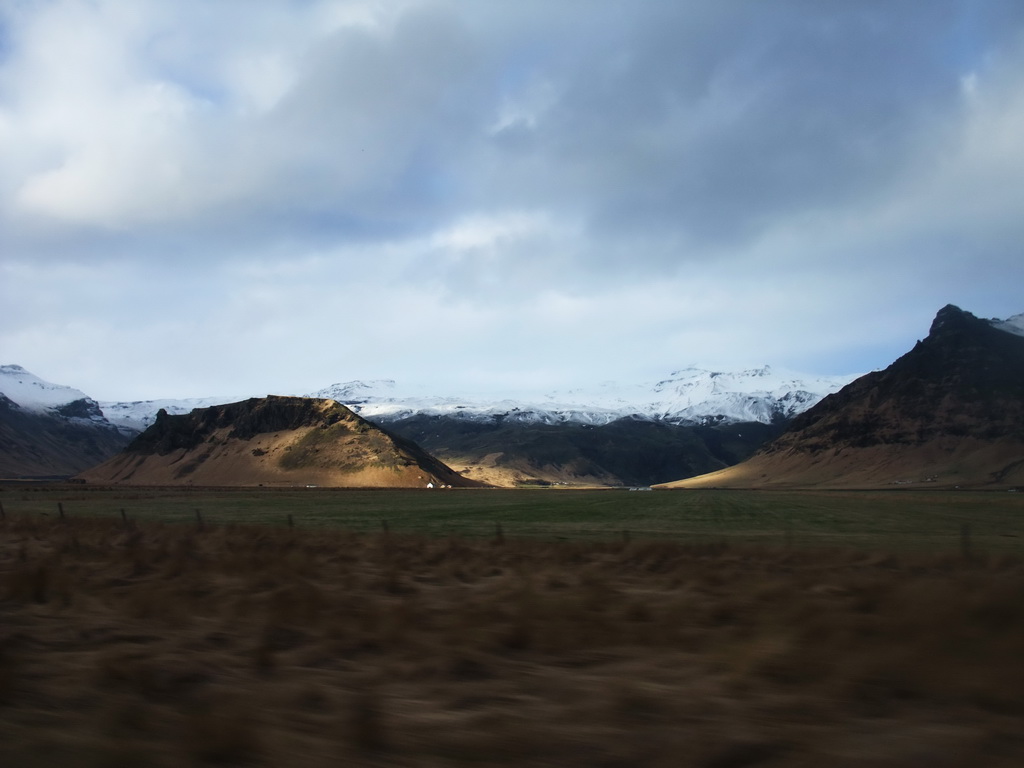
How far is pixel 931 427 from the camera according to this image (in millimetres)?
166375

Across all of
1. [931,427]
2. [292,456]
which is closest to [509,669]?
[292,456]

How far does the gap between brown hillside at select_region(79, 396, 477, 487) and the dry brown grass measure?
14736 cm

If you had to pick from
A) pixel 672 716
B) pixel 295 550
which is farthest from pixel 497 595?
pixel 295 550

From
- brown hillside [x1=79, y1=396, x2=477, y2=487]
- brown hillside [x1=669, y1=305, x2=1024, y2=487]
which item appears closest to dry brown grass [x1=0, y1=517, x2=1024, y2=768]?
brown hillside [x1=669, y1=305, x2=1024, y2=487]

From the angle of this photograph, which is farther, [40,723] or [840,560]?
[840,560]

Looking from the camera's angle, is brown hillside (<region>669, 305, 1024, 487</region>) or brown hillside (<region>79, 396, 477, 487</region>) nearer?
brown hillside (<region>669, 305, 1024, 487</region>)

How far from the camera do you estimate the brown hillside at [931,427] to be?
148 m

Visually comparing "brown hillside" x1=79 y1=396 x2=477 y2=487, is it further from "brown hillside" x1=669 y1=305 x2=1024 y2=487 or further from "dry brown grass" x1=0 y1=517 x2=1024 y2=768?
"dry brown grass" x1=0 y1=517 x2=1024 y2=768

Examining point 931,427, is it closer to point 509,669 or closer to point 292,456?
point 292,456

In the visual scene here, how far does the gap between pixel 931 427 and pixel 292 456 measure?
14962 cm

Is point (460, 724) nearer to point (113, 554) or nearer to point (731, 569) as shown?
point (731, 569)

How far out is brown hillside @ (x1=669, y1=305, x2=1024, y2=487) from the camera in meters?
148

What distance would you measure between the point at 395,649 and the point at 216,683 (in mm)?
2233

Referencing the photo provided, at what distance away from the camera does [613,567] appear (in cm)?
1759
